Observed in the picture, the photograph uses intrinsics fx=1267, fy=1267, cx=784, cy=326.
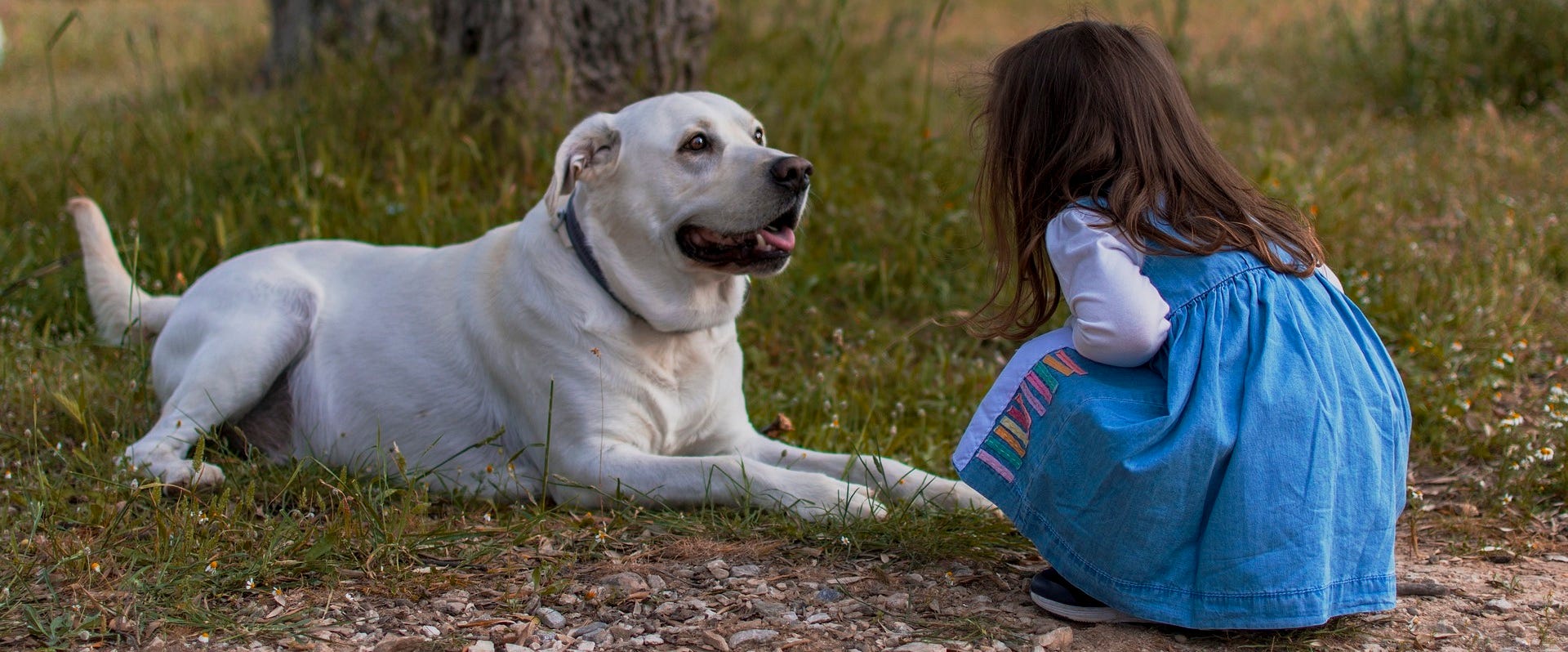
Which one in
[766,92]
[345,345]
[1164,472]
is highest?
[766,92]

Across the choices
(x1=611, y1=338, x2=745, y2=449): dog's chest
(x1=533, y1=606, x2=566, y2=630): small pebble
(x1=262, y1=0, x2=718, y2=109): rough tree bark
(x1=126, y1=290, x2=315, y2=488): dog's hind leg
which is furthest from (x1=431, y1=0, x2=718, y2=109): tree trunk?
(x1=533, y1=606, x2=566, y2=630): small pebble

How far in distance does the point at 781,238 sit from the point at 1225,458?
1306mm

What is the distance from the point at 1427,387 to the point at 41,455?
4065mm

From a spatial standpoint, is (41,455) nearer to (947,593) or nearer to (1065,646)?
(947,593)

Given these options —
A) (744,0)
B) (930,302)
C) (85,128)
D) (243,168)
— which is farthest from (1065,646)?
(744,0)

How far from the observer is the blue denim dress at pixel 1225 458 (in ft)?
7.65

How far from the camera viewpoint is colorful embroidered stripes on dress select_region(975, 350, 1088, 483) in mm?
2529

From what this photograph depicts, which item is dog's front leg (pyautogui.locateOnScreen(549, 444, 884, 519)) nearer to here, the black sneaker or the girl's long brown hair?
the black sneaker

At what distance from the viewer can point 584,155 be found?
3.27m

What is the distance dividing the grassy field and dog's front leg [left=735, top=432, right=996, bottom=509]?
0.48ft

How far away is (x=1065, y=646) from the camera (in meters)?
2.44

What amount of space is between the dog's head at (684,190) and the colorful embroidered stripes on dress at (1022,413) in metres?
0.87

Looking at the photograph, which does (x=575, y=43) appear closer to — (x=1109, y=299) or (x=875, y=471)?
(x=875, y=471)

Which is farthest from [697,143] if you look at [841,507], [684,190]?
[841,507]
